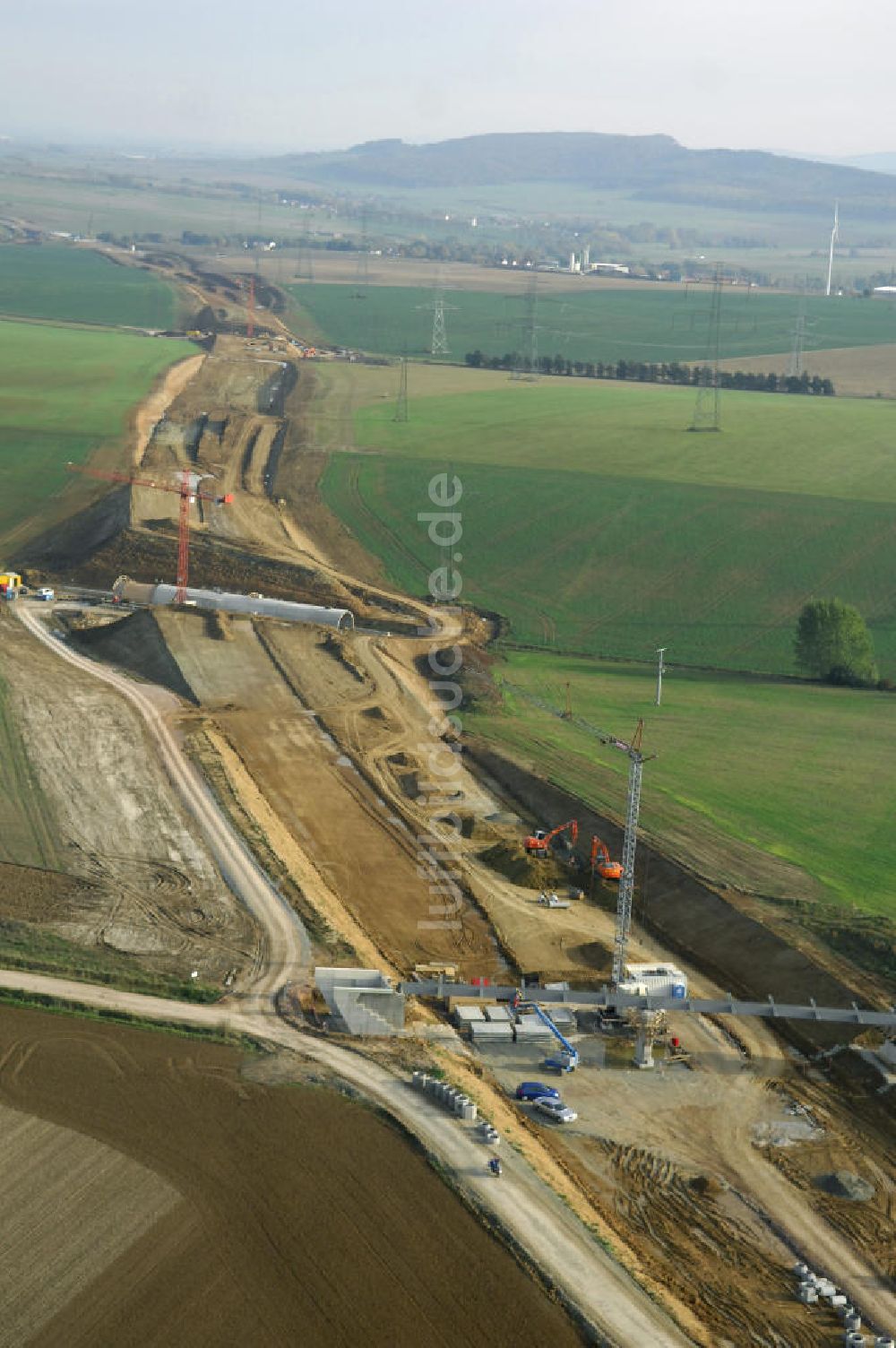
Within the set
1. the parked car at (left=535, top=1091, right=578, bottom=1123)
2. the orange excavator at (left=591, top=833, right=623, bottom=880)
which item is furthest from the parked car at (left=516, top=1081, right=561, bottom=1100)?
the orange excavator at (left=591, top=833, right=623, bottom=880)

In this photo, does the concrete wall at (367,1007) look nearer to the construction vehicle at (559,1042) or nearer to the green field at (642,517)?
the construction vehicle at (559,1042)

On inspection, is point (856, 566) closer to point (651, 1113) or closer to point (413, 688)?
point (413, 688)

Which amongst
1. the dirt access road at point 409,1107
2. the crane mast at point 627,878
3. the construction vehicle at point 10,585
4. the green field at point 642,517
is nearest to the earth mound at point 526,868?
the crane mast at point 627,878

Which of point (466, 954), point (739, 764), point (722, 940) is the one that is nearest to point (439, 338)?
point (739, 764)

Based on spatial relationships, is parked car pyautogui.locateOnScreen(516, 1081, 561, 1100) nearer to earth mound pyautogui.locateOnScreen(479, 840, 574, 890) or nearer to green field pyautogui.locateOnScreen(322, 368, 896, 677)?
earth mound pyautogui.locateOnScreen(479, 840, 574, 890)

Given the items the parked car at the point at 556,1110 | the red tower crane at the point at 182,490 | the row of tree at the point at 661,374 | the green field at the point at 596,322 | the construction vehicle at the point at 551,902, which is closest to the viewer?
the parked car at the point at 556,1110

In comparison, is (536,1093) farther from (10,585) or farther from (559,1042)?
(10,585)
